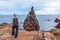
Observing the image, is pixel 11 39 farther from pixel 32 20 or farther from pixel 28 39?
pixel 32 20

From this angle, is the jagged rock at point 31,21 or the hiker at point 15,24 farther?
the jagged rock at point 31,21

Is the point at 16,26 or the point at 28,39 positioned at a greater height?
the point at 16,26

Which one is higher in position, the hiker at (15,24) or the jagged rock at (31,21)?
the hiker at (15,24)

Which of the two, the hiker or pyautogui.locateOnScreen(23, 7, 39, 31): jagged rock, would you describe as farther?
pyautogui.locateOnScreen(23, 7, 39, 31): jagged rock

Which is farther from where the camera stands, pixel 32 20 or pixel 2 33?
pixel 32 20

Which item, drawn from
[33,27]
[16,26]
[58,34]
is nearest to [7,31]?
[16,26]

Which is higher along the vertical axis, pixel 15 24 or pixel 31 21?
pixel 15 24

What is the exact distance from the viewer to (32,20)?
168 feet

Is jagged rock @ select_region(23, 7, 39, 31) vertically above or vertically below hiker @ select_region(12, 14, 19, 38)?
below

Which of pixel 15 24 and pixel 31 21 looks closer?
pixel 15 24

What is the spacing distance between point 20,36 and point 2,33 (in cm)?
262

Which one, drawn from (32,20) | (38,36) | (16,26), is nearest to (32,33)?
(38,36)

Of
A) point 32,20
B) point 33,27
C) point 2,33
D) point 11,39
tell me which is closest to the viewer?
point 11,39

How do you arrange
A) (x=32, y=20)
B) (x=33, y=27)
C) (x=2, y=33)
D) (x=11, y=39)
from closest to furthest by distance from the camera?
(x=11, y=39) → (x=2, y=33) → (x=33, y=27) → (x=32, y=20)
